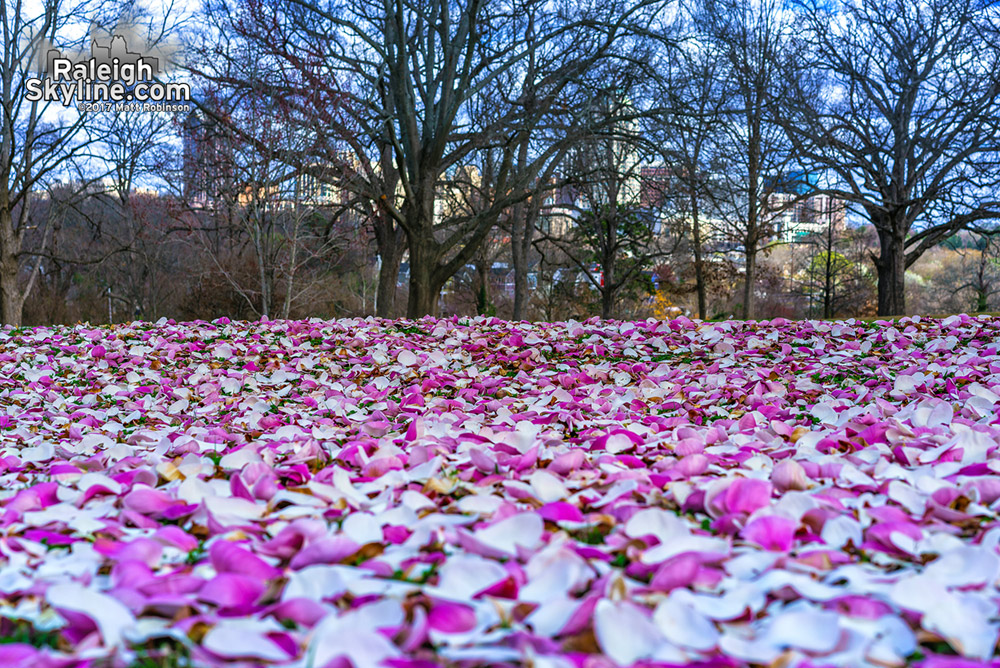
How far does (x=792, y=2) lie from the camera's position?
11.0 metres

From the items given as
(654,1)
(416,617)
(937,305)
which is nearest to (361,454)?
(416,617)

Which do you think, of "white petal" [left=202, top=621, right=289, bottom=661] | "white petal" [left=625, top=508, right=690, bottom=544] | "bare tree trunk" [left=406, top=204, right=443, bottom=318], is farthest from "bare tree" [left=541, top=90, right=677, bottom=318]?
"white petal" [left=202, top=621, right=289, bottom=661]

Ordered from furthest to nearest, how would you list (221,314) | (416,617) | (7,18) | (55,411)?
(221,314), (7,18), (55,411), (416,617)

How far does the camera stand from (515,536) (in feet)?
4.16

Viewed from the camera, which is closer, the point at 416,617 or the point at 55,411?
the point at 416,617

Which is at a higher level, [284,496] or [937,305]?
[937,305]

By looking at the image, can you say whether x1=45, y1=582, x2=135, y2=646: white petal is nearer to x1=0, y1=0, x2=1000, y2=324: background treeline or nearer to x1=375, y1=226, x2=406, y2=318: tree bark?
x1=0, y1=0, x2=1000, y2=324: background treeline

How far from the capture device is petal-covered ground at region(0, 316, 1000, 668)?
0.97 meters

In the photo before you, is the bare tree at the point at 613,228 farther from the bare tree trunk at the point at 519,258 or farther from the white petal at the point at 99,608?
the white petal at the point at 99,608

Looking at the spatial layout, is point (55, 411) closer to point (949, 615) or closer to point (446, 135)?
point (949, 615)

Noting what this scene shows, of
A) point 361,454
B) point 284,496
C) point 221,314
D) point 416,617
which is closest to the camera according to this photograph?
point 416,617

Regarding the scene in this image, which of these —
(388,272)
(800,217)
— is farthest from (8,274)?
(800,217)

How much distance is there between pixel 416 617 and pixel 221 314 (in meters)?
12.8

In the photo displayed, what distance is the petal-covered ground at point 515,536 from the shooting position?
972 millimetres
